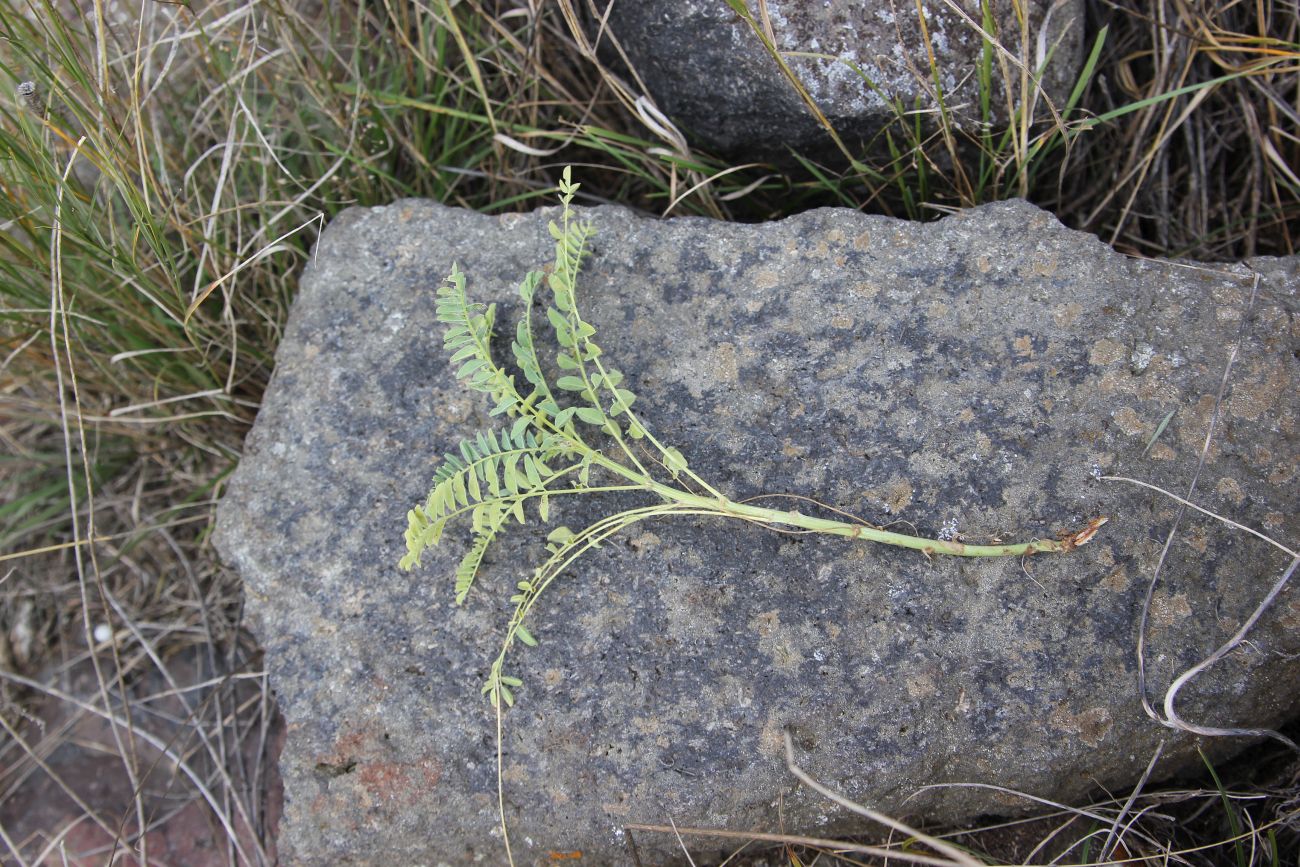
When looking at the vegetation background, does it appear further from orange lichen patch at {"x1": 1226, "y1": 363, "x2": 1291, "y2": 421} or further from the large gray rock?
orange lichen patch at {"x1": 1226, "y1": 363, "x2": 1291, "y2": 421}

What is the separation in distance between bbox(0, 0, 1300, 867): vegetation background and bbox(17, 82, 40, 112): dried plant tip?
21mm

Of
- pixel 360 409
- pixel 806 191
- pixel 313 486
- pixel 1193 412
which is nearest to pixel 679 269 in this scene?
pixel 806 191

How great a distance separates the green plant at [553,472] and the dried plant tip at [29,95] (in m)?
0.99

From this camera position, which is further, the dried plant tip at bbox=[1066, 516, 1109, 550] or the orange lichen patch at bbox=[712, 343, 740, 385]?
the orange lichen patch at bbox=[712, 343, 740, 385]

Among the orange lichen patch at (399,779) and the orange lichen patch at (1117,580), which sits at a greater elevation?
the orange lichen patch at (1117,580)

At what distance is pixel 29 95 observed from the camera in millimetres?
2223

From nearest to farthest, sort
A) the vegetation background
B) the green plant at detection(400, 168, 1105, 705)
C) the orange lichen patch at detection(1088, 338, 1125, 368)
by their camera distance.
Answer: the green plant at detection(400, 168, 1105, 705) < the orange lichen patch at detection(1088, 338, 1125, 368) < the vegetation background

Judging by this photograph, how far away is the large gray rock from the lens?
196 cm

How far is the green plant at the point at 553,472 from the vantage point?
1.94 meters

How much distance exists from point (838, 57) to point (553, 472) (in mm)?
1109

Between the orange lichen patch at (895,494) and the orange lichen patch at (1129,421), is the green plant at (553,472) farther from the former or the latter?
the orange lichen patch at (1129,421)

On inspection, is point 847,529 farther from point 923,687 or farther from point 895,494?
point 923,687

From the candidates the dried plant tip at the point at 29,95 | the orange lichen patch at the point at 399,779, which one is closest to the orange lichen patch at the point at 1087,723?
the orange lichen patch at the point at 399,779

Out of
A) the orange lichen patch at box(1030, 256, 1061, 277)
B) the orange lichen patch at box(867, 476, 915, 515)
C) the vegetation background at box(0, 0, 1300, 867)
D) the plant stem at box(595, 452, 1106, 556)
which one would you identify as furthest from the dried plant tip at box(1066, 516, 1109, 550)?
the vegetation background at box(0, 0, 1300, 867)
